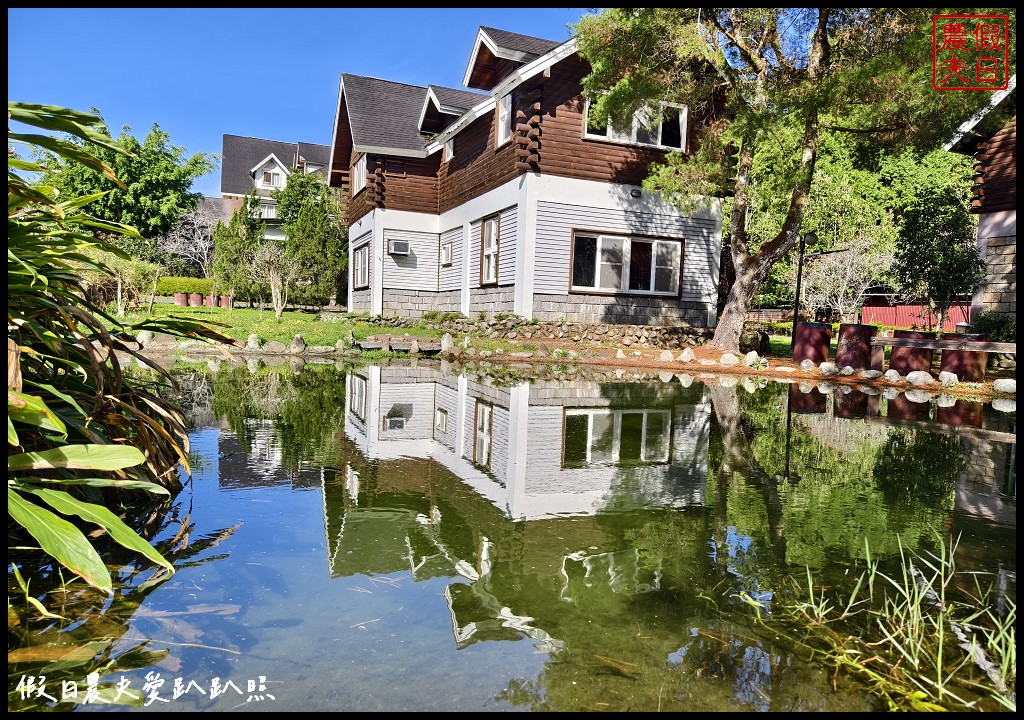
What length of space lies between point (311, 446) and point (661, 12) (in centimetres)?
1096

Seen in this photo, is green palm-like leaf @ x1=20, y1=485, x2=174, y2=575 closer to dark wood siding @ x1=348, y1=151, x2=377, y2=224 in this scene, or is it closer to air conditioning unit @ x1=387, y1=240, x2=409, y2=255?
air conditioning unit @ x1=387, y1=240, x2=409, y2=255

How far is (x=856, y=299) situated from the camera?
25.8 metres

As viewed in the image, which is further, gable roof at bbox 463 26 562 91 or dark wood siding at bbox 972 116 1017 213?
gable roof at bbox 463 26 562 91

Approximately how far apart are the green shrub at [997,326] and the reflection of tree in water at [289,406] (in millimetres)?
14066

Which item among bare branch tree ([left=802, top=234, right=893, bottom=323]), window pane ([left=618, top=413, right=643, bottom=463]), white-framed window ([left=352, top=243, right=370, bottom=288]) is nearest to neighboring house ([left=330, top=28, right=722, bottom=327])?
white-framed window ([left=352, top=243, right=370, bottom=288])

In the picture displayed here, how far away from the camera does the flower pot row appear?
31141 mm

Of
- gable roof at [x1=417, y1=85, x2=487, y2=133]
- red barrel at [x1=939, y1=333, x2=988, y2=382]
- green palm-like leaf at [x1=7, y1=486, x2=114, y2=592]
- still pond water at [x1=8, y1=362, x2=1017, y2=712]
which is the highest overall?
gable roof at [x1=417, y1=85, x2=487, y2=133]

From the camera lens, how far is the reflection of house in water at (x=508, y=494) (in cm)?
270

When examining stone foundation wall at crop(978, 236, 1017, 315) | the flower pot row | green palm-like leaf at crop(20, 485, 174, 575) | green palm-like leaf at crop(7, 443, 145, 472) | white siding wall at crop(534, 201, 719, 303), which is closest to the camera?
green palm-like leaf at crop(20, 485, 174, 575)

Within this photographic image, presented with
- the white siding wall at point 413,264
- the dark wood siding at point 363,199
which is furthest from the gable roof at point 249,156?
the white siding wall at point 413,264

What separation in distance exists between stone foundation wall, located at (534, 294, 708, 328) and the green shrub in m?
6.16

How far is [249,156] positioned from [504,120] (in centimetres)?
4118

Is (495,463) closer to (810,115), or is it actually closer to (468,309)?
(810,115)

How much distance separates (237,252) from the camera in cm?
2828
